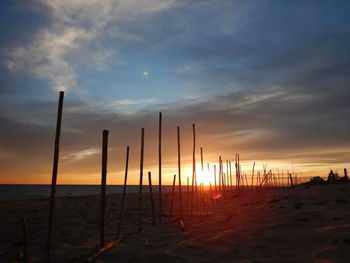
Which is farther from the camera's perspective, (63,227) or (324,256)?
(63,227)

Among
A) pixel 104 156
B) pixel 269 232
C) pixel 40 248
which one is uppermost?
pixel 104 156

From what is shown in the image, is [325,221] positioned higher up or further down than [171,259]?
higher up

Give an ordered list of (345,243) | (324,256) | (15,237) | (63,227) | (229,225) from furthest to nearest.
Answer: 1. (63,227)
2. (15,237)
3. (229,225)
4. (345,243)
5. (324,256)

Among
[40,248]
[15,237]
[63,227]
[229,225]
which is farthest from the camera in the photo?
[63,227]

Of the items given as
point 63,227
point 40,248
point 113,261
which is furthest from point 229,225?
point 63,227

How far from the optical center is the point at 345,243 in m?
5.52

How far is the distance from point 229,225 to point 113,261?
13.7ft

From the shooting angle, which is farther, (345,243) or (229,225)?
(229,225)

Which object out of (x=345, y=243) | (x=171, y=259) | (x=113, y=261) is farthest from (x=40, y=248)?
(x=345, y=243)

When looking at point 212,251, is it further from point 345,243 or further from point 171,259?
point 345,243

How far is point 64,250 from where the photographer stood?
7500 millimetres

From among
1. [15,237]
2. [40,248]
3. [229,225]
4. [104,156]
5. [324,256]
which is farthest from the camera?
[15,237]

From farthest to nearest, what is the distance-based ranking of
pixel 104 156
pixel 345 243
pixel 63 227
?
pixel 63 227 < pixel 104 156 < pixel 345 243

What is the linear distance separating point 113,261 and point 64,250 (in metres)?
2.34
